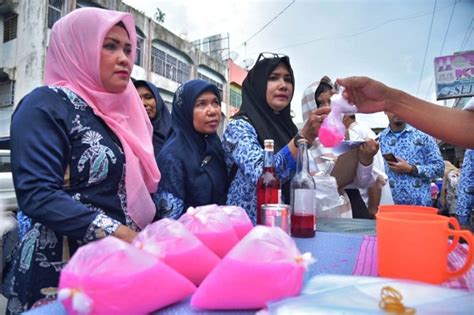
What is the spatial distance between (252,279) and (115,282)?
0.70ft

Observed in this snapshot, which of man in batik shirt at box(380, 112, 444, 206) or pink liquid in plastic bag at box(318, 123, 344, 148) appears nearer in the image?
pink liquid in plastic bag at box(318, 123, 344, 148)

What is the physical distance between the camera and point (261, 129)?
169 centimetres

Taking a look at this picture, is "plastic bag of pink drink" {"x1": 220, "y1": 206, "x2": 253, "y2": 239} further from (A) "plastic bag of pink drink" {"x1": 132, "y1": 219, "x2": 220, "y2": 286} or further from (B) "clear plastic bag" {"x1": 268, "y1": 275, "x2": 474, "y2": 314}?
(B) "clear plastic bag" {"x1": 268, "y1": 275, "x2": 474, "y2": 314}

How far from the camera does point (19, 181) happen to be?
0.99 metres

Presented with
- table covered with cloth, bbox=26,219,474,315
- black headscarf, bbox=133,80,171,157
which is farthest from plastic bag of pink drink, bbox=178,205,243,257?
black headscarf, bbox=133,80,171,157

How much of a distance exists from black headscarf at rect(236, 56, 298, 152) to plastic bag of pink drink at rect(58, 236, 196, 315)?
1218mm

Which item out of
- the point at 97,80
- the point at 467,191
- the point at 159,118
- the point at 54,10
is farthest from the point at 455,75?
the point at 54,10

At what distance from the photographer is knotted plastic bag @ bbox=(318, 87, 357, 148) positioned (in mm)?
1189

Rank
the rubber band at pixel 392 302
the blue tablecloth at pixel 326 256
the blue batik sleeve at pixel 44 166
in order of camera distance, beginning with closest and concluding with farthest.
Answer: the rubber band at pixel 392 302
the blue tablecloth at pixel 326 256
the blue batik sleeve at pixel 44 166

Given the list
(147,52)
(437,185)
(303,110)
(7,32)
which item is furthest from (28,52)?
(437,185)

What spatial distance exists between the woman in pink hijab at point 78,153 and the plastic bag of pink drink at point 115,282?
37 centimetres

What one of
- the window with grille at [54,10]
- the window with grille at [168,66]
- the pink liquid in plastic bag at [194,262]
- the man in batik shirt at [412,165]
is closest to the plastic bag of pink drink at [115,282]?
the pink liquid in plastic bag at [194,262]

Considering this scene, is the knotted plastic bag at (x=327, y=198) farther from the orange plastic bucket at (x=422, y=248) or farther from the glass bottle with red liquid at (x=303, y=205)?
the orange plastic bucket at (x=422, y=248)

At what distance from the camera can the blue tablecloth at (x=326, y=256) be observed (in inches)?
23.1
